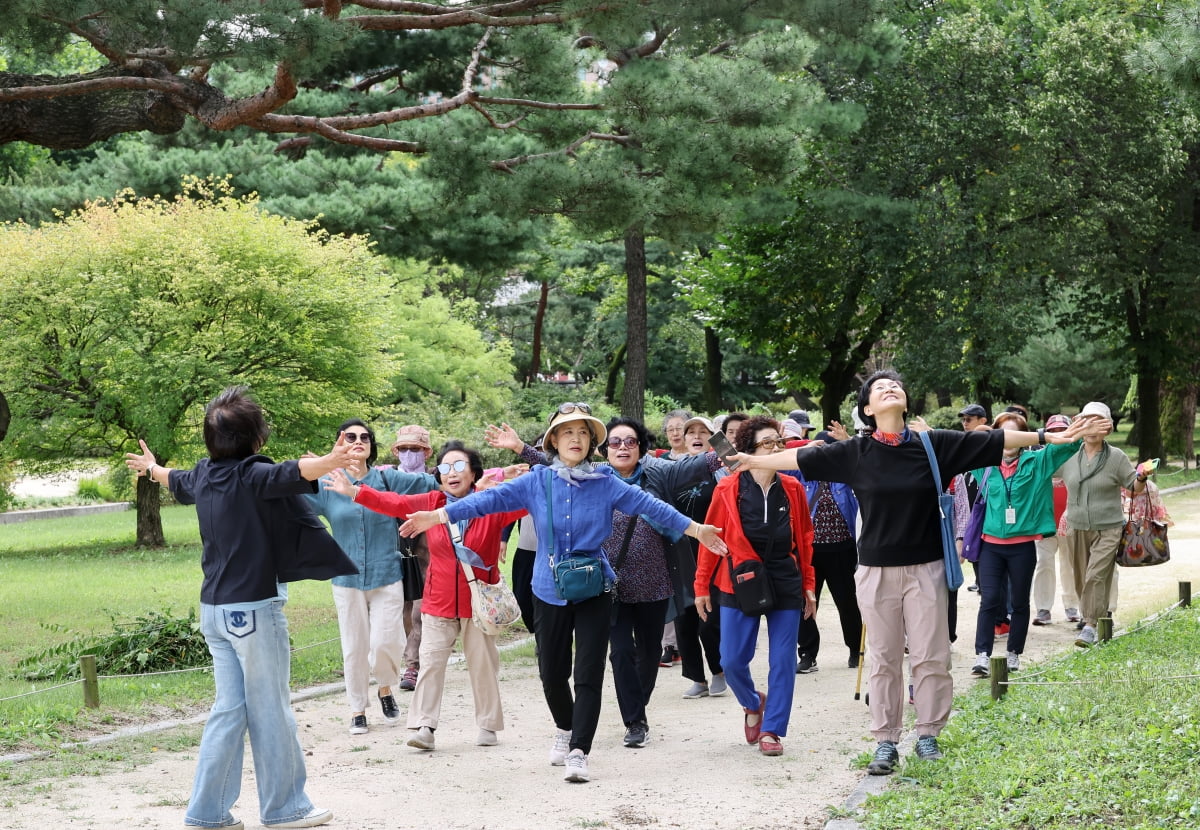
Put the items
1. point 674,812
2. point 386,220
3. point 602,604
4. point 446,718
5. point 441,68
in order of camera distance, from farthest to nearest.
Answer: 1. point 386,220
2. point 441,68
3. point 446,718
4. point 602,604
5. point 674,812

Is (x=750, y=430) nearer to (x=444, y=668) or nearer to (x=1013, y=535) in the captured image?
Result: (x=444, y=668)

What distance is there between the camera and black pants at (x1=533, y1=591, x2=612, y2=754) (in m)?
6.56

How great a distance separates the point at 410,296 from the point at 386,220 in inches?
764

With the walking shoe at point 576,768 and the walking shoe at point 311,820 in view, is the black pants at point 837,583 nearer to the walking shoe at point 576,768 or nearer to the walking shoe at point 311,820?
the walking shoe at point 576,768

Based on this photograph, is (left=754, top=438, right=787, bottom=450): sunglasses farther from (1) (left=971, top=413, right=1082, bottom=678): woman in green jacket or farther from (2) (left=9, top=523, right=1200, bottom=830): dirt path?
(1) (left=971, top=413, right=1082, bottom=678): woman in green jacket

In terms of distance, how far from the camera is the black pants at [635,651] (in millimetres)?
7320

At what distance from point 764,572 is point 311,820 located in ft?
9.05

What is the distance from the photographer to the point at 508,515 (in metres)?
7.59

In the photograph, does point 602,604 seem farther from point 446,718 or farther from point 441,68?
point 441,68

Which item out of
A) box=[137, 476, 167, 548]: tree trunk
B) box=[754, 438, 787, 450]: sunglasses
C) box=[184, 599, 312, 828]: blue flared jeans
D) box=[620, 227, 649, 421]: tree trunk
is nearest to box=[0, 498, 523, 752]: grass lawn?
box=[137, 476, 167, 548]: tree trunk

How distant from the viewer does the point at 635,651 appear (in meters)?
7.75

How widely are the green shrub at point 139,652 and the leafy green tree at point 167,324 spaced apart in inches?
458

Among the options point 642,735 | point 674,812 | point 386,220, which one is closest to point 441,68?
point 386,220

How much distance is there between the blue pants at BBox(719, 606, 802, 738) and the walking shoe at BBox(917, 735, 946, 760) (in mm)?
774
